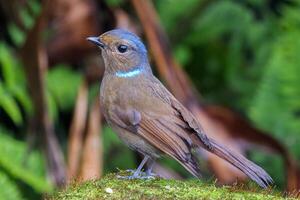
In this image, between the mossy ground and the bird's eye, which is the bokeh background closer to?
the bird's eye

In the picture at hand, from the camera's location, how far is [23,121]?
7699 millimetres

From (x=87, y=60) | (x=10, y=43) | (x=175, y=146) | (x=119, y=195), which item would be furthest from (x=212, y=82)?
(x=119, y=195)

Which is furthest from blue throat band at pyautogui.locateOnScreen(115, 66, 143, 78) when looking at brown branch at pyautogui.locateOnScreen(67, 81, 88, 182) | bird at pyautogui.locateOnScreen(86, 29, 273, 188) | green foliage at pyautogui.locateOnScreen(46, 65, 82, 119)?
green foliage at pyautogui.locateOnScreen(46, 65, 82, 119)

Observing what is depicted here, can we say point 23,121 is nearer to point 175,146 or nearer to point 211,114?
point 211,114

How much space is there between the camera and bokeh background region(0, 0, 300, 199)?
262 inches

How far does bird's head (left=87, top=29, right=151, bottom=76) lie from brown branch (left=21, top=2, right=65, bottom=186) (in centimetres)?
152

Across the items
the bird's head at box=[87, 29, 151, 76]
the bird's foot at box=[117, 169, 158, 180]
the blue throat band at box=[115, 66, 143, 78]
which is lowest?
the bird's foot at box=[117, 169, 158, 180]

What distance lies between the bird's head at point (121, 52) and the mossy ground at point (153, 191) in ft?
3.18

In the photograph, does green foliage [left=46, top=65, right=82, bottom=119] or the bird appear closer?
the bird

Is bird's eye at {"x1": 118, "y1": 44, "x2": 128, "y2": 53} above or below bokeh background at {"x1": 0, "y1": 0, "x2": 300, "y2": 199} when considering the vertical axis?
above

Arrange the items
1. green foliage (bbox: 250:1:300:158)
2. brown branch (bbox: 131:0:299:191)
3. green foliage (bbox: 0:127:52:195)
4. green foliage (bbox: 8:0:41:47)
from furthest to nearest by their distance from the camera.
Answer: green foliage (bbox: 8:0:41:47)
green foliage (bbox: 250:1:300:158)
brown branch (bbox: 131:0:299:191)
green foliage (bbox: 0:127:52:195)

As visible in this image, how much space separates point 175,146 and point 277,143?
208cm

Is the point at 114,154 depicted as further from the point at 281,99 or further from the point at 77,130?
the point at 281,99

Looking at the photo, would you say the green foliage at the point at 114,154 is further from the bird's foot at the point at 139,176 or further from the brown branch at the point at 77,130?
the bird's foot at the point at 139,176
